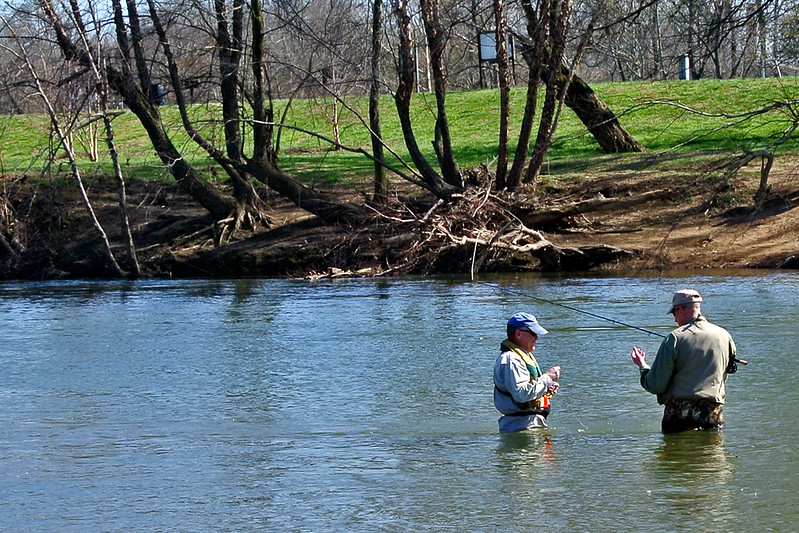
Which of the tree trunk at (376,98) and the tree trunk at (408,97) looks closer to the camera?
the tree trunk at (408,97)

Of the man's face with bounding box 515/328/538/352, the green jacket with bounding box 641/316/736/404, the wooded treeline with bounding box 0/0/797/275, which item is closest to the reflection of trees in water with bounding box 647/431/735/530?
the green jacket with bounding box 641/316/736/404

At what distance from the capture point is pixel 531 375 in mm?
7848

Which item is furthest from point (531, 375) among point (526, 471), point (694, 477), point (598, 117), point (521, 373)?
point (598, 117)

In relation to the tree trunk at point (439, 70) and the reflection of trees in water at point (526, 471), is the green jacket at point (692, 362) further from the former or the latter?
the tree trunk at point (439, 70)

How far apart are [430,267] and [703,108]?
48.2 feet

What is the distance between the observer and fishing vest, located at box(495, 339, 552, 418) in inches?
308

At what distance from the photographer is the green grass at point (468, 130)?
28.0 m

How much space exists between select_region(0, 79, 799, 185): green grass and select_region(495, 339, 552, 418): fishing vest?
1594cm

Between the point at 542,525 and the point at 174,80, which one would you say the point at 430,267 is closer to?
the point at 174,80

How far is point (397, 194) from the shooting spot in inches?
999

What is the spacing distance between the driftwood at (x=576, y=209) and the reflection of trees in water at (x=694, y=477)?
14403 millimetres

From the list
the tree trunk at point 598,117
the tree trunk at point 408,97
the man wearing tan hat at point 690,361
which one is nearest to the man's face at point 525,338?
the man wearing tan hat at point 690,361

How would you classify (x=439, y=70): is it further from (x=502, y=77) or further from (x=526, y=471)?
(x=526, y=471)

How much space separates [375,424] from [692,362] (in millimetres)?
3081
